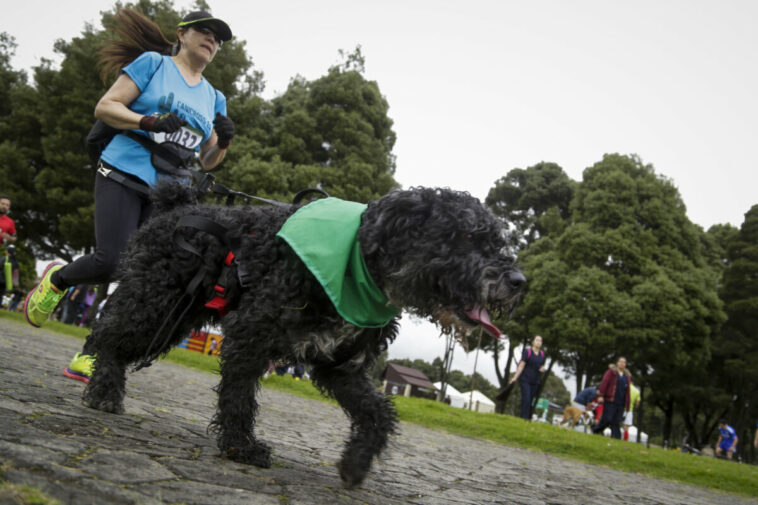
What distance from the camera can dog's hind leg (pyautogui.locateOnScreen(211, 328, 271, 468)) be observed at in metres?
2.67

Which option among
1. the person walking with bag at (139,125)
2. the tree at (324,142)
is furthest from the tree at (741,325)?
the person walking with bag at (139,125)

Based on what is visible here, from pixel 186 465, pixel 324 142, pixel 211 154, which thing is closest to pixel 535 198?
pixel 324 142

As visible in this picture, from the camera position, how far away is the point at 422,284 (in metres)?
2.66

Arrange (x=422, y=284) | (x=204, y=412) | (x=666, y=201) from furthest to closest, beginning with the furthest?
1. (x=666, y=201)
2. (x=204, y=412)
3. (x=422, y=284)

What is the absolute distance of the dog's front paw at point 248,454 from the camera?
269cm

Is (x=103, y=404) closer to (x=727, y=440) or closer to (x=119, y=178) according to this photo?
(x=119, y=178)

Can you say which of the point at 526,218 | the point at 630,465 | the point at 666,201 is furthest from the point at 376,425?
the point at 526,218

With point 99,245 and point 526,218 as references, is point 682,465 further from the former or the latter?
point 526,218

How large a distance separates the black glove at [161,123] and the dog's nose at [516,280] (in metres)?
2.30

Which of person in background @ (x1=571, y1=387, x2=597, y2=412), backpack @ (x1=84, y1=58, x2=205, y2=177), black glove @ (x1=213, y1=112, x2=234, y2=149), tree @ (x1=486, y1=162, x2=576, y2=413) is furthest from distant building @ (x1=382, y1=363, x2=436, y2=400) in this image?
backpack @ (x1=84, y1=58, x2=205, y2=177)

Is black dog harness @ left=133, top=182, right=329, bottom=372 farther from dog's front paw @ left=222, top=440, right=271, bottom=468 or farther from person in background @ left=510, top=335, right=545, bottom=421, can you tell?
person in background @ left=510, top=335, right=545, bottom=421

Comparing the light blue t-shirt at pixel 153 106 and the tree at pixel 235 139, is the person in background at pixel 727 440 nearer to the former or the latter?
the tree at pixel 235 139

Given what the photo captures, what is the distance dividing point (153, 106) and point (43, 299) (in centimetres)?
171

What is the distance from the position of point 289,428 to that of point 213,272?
2.64 m
